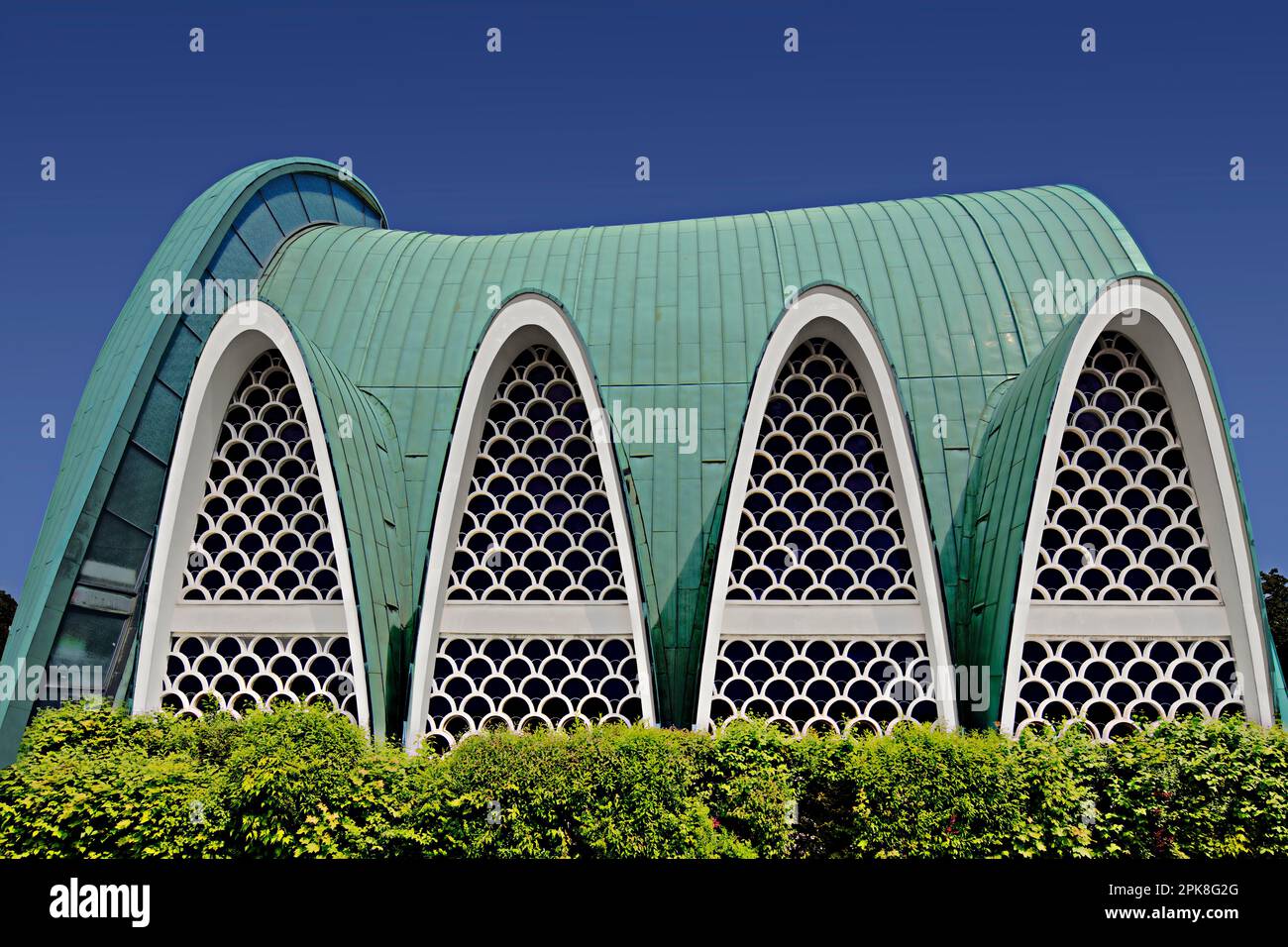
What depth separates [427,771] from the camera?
1177cm

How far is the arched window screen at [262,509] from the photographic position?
15719 millimetres

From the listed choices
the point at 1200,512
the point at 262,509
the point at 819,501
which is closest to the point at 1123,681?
the point at 1200,512

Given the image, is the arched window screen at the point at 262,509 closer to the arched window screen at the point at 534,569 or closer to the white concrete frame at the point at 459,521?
the white concrete frame at the point at 459,521

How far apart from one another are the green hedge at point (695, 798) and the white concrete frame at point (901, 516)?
2.84 meters

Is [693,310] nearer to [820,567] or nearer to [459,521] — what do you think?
[820,567]

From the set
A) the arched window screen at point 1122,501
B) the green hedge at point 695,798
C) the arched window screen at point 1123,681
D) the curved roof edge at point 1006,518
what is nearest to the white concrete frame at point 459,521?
the green hedge at point 695,798

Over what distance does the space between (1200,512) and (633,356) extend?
1030cm
